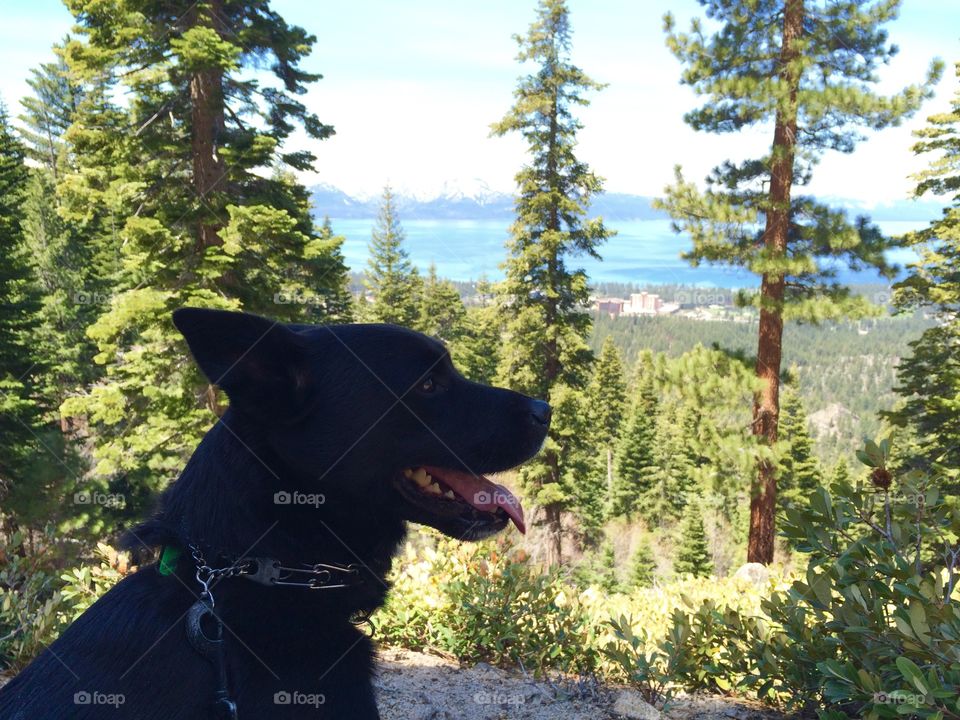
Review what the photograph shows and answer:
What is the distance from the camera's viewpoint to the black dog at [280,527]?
6.30 ft

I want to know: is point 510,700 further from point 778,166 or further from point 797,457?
point 797,457

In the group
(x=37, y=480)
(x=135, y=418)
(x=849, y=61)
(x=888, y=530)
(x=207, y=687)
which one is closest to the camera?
(x=207, y=687)

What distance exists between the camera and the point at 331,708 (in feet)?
6.82

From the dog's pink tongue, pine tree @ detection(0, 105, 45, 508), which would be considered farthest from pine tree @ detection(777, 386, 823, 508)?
the dog's pink tongue

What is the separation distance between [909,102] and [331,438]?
14399mm

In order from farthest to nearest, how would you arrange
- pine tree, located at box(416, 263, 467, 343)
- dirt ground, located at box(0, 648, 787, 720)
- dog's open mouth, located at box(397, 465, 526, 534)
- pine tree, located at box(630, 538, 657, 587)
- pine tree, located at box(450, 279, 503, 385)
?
pine tree, located at box(416, 263, 467, 343) → pine tree, located at box(630, 538, 657, 587) → pine tree, located at box(450, 279, 503, 385) → dirt ground, located at box(0, 648, 787, 720) → dog's open mouth, located at box(397, 465, 526, 534)

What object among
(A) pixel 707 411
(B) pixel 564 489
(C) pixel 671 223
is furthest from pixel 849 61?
(B) pixel 564 489

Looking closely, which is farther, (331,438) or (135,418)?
(135,418)

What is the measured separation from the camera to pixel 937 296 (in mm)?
20719

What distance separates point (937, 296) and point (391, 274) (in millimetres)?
30976

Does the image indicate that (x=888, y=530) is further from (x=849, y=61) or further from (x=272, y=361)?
(x=849, y=61)

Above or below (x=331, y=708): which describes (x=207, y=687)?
above

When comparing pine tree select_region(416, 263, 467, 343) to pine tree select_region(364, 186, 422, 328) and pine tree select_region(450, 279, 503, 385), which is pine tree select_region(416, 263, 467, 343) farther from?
pine tree select_region(450, 279, 503, 385)

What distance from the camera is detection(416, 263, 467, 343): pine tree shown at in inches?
Result: 1805
